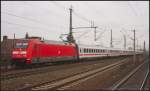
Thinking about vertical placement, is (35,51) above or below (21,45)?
below

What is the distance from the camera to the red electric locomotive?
2602cm

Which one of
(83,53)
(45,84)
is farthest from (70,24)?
(45,84)

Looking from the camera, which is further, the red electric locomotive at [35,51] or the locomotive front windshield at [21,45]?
the locomotive front windshield at [21,45]

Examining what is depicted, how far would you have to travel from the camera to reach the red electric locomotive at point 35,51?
26.0 meters

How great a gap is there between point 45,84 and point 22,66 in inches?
494

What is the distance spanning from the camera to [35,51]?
1057 inches

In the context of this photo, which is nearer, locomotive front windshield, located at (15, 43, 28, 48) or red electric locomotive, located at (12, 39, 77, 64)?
red electric locomotive, located at (12, 39, 77, 64)

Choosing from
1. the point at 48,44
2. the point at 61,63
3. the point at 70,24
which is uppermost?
the point at 70,24

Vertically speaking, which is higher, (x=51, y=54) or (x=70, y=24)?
(x=70, y=24)

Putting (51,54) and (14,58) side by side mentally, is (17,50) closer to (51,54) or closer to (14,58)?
(14,58)

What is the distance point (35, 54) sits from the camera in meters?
26.9

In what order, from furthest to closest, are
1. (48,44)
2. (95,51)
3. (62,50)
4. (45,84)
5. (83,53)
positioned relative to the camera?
(95,51), (83,53), (62,50), (48,44), (45,84)

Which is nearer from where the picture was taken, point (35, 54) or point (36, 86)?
point (36, 86)

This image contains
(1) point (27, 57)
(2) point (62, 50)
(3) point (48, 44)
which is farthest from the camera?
(2) point (62, 50)
